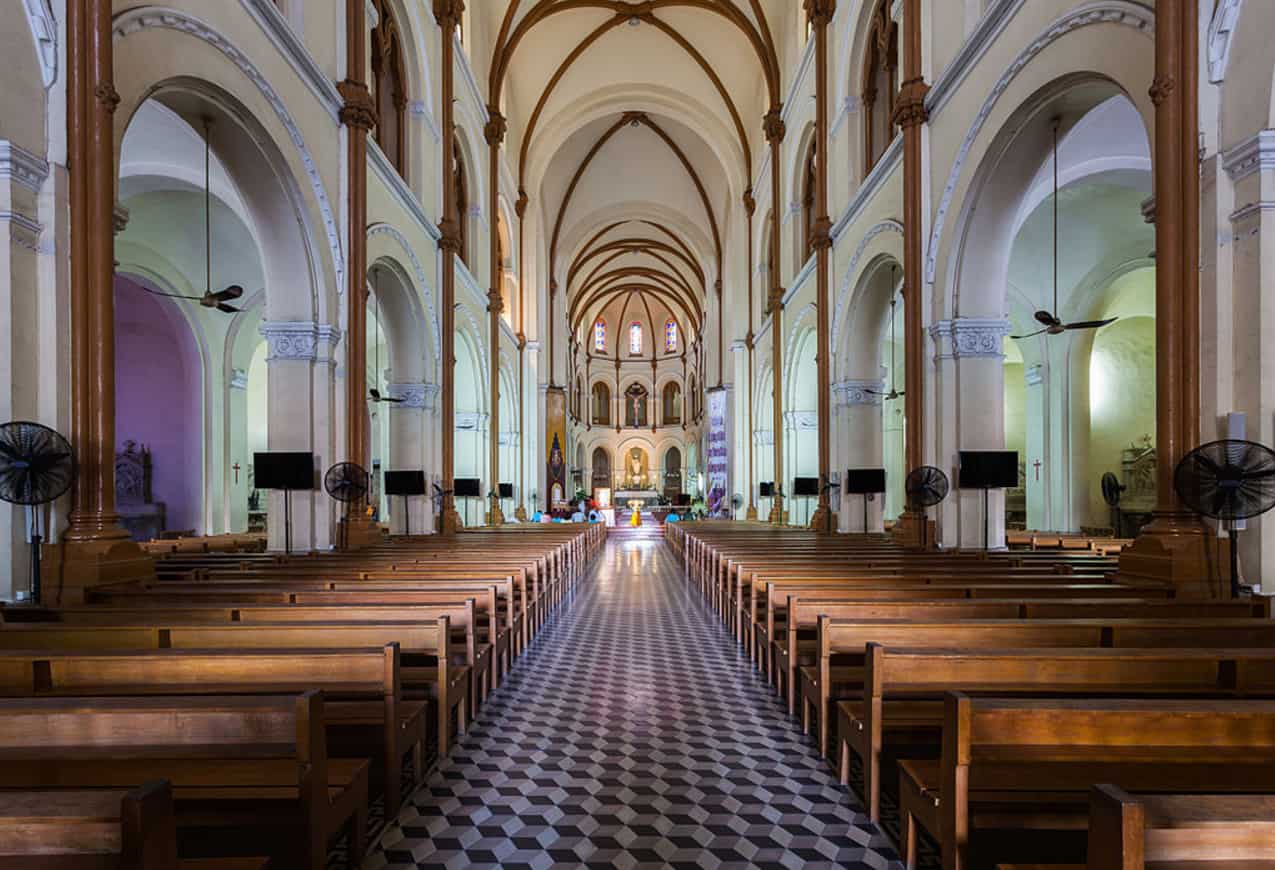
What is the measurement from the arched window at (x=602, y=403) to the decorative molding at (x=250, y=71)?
39.1m

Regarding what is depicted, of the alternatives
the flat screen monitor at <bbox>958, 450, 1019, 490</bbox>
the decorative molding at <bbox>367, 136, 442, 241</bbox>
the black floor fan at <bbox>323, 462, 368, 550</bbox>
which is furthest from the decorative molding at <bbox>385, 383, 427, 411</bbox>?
the flat screen monitor at <bbox>958, 450, 1019, 490</bbox>

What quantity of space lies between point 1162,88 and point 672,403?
144 ft

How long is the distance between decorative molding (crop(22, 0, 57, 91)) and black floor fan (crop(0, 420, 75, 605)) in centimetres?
237

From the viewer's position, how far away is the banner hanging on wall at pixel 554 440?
1102 inches

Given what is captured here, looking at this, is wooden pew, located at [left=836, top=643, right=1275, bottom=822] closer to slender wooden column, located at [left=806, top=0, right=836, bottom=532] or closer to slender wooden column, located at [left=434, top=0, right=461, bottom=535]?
slender wooden column, located at [left=806, top=0, right=836, bottom=532]

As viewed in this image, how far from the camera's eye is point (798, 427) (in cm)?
1786

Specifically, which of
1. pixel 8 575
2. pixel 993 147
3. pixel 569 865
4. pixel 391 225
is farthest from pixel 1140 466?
pixel 8 575

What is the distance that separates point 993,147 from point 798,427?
10.3m

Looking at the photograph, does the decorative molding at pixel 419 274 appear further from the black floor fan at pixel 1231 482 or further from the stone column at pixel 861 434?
the black floor fan at pixel 1231 482

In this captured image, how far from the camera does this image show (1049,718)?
1.97 m

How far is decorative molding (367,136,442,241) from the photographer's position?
1052 cm

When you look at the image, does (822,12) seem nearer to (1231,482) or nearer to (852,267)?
(852,267)

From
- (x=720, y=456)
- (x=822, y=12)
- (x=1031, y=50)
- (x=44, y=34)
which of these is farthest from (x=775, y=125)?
(x=44, y=34)

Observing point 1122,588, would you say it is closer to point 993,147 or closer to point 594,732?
point 594,732
